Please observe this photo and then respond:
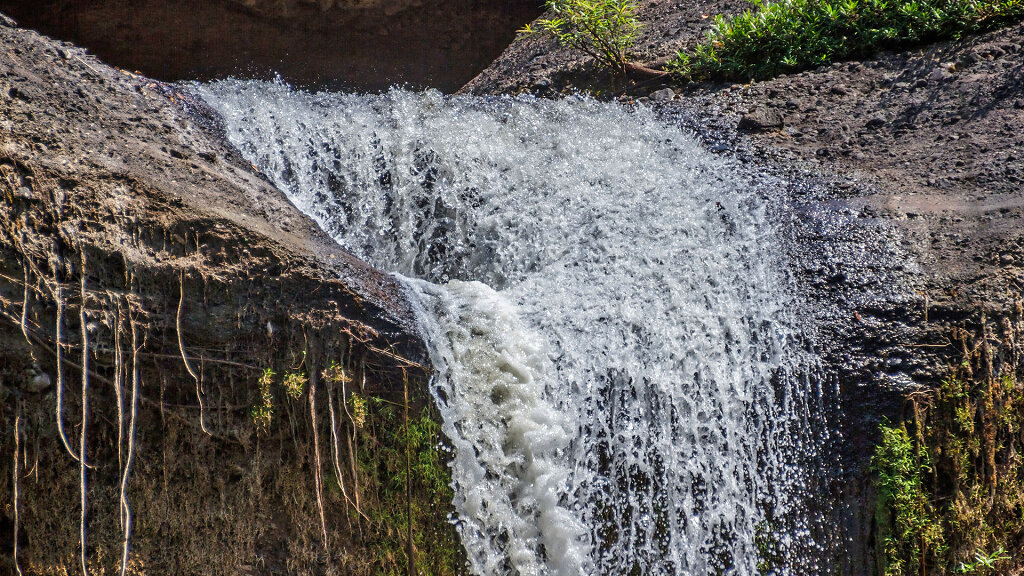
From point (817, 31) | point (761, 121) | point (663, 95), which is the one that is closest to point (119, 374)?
point (761, 121)

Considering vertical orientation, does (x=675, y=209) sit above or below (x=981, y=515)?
above

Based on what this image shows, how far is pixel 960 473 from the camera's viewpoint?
12.6 ft

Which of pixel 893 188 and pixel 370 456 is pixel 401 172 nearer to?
pixel 370 456

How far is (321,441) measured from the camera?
342 centimetres

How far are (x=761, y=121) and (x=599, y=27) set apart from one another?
1.78 m

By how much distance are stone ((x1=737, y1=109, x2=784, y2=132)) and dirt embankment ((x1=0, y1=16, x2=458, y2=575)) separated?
3264 millimetres

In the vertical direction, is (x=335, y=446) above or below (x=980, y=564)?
above

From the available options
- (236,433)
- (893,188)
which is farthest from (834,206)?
(236,433)

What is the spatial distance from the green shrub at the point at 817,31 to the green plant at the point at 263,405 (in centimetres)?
457

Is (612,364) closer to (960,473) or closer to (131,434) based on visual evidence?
(960,473)

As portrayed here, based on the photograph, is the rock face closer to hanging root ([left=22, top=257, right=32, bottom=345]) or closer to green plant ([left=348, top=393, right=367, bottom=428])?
hanging root ([left=22, top=257, right=32, bottom=345])

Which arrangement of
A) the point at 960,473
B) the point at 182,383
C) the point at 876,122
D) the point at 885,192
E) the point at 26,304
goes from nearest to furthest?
the point at 26,304 → the point at 182,383 → the point at 960,473 → the point at 885,192 → the point at 876,122

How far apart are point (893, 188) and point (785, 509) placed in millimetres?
2209

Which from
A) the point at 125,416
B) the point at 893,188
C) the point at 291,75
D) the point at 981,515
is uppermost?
the point at 291,75
